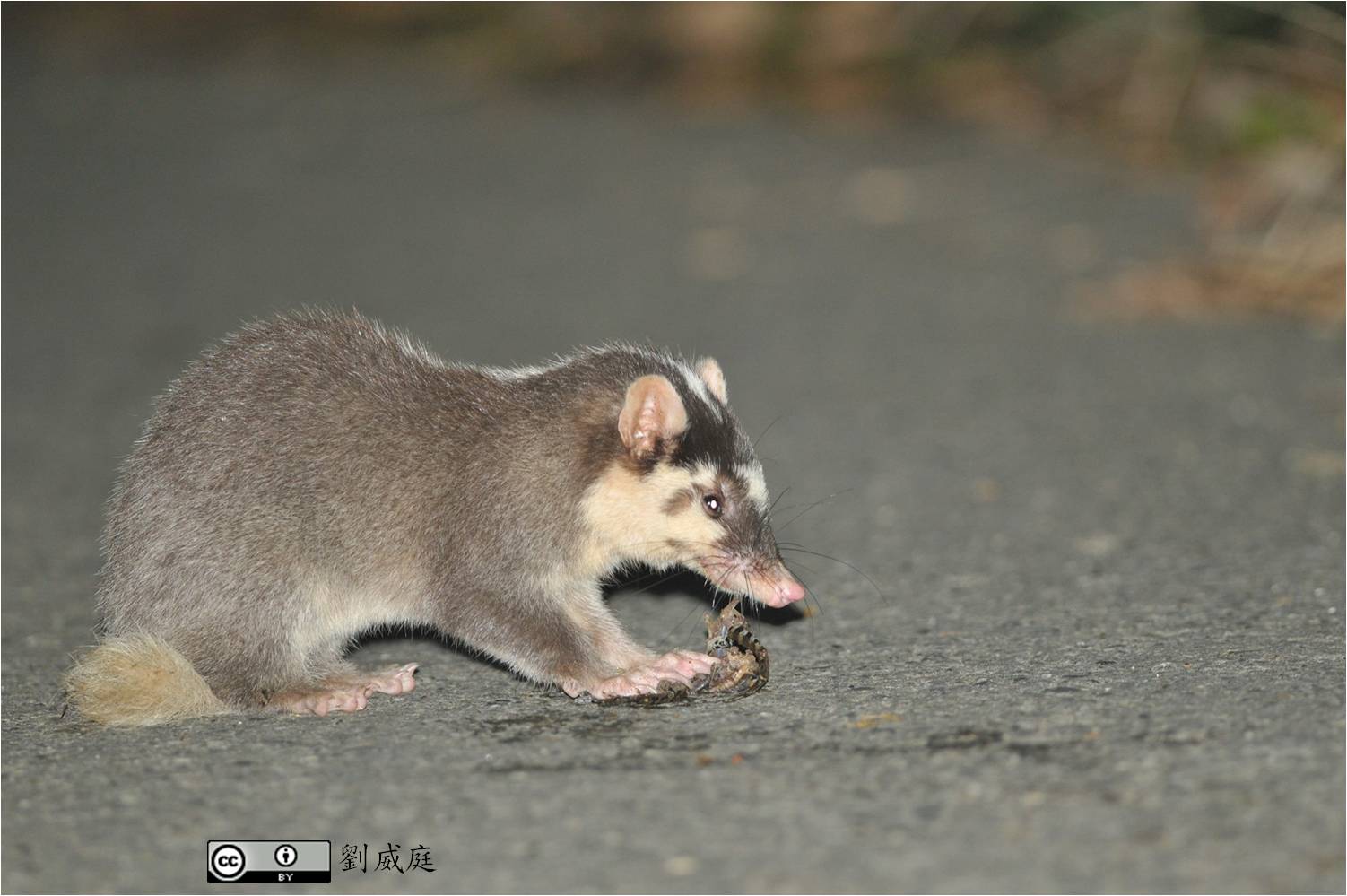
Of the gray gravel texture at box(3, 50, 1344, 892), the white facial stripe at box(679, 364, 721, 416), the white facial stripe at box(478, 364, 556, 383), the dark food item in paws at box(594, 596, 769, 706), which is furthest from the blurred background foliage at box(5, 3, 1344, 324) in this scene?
the dark food item in paws at box(594, 596, 769, 706)

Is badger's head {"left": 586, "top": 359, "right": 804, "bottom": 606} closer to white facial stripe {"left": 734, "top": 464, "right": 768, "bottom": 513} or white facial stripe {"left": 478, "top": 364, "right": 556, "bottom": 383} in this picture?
white facial stripe {"left": 734, "top": 464, "right": 768, "bottom": 513}

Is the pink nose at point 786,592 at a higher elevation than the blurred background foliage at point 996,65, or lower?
lower

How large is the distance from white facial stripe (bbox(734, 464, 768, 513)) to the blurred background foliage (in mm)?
5011

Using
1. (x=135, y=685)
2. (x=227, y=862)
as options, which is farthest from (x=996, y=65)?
(x=227, y=862)

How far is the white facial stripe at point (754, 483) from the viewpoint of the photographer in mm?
5105

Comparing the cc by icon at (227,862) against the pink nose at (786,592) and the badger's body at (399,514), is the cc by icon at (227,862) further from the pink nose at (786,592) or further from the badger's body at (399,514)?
the pink nose at (786,592)

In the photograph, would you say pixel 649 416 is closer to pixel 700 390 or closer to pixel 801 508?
pixel 700 390

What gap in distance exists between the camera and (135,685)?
179 inches

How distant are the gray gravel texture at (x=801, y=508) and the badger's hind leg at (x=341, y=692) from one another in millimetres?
75

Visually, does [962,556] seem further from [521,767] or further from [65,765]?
[65,765]

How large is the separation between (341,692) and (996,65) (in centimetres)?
1146

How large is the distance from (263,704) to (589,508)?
115cm

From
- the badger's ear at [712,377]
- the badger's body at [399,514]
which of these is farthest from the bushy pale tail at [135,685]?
the badger's ear at [712,377]

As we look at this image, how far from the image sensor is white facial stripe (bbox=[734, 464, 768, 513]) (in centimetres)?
511
